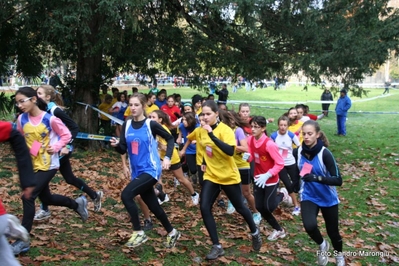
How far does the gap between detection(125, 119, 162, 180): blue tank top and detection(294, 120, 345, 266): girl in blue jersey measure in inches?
73.6

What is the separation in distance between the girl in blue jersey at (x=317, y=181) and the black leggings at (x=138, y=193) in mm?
1857

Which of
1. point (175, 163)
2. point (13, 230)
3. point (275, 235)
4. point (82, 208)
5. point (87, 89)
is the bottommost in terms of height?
point (275, 235)

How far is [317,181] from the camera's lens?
210 inches

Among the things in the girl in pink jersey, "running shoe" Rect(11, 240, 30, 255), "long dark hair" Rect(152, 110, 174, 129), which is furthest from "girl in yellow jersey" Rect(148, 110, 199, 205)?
"running shoe" Rect(11, 240, 30, 255)

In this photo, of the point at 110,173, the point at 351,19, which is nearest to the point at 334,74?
the point at 351,19

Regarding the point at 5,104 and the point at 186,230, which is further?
the point at 5,104

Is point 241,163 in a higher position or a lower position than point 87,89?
lower

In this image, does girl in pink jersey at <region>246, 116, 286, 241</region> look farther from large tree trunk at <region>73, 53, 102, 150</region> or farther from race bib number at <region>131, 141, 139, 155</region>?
large tree trunk at <region>73, 53, 102, 150</region>

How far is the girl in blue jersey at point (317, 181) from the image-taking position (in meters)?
5.43

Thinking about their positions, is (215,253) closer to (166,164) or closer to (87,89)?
(166,164)

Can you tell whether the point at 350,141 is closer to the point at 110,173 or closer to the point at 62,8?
the point at 110,173

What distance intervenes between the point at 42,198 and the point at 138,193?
1.29 meters

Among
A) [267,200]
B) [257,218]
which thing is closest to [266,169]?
[267,200]

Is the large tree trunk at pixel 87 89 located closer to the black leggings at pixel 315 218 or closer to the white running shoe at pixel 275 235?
the white running shoe at pixel 275 235
